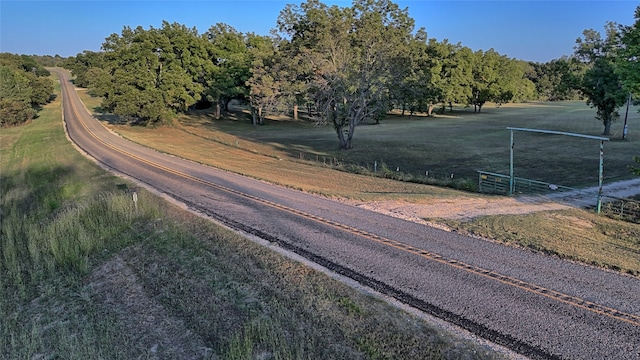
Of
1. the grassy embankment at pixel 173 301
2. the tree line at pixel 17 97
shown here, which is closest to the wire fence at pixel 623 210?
the grassy embankment at pixel 173 301

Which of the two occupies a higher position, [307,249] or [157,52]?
[157,52]

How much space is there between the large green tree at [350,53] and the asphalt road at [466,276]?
21.3 m

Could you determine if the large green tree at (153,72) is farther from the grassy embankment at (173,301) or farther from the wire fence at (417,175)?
the grassy embankment at (173,301)

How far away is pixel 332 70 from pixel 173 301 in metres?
29.4

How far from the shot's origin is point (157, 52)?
193ft

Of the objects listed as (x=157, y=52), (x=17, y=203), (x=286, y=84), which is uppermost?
(x=157, y=52)

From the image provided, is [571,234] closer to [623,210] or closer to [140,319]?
[623,210]

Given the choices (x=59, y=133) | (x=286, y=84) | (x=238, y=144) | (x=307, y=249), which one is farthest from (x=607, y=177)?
(x=59, y=133)

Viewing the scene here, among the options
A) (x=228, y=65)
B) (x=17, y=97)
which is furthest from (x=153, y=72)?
(x=17, y=97)

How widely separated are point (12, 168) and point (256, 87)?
2765 centimetres

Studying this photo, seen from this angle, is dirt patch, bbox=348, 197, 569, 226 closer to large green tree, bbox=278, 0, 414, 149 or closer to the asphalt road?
the asphalt road

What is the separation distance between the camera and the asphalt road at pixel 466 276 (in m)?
6.87

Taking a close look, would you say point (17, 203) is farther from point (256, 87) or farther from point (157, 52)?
point (157, 52)

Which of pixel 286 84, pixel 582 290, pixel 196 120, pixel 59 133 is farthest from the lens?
pixel 196 120
